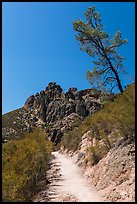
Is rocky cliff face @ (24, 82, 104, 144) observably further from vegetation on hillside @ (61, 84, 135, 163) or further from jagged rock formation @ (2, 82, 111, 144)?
vegetation on hillside @ (61, 84, 135, 163)

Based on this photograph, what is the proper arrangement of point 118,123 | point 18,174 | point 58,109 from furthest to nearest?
point 58,109 → point 118,123 → point 18,174

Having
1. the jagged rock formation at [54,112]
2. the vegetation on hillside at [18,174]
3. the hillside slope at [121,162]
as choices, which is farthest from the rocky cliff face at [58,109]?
the vegetation on hillside at [18,174]

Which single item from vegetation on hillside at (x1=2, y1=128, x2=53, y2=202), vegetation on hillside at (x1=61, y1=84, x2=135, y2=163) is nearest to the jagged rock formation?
vegetation on hillside at (x1=61, y1=84, x2=135, y2=163)

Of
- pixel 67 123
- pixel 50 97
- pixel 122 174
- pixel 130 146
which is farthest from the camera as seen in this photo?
pixel 50 97

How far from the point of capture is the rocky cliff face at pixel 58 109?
2808 inches

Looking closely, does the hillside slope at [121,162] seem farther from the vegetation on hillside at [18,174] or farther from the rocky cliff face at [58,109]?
the rocky cliff face at [58,109]

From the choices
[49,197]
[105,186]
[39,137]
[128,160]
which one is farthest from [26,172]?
[39,137]

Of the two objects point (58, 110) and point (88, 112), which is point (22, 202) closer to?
point (88, 112)

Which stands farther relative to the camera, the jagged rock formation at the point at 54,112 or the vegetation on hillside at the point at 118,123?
the jagged rock formation at the point at 54,112

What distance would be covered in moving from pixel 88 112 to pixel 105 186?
6487 centimetres

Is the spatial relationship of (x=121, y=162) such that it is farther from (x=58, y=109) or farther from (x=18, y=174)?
(x=58, y=109)

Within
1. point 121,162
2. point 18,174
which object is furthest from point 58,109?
point 18,174

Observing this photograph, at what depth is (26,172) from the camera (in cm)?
1144

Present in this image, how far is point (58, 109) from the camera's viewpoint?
9188 cm
